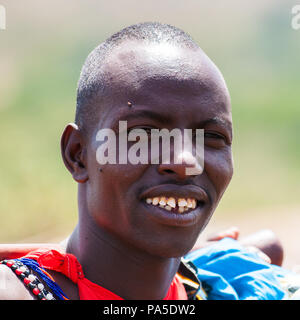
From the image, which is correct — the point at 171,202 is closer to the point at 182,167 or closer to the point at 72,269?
the point at 182,167

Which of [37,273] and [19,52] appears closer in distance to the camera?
[37,273]

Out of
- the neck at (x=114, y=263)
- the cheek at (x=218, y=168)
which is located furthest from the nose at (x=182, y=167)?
the neck at (x=114, y=263)

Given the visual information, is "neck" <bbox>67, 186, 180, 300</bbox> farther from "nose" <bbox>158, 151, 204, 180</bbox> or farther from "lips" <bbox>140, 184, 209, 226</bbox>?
"nose" <bbox>158, 151, 204, 180</bbox>

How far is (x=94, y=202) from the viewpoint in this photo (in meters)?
2.28

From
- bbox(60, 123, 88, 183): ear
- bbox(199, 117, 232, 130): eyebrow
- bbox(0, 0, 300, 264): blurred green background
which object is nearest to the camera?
bbox(199, 117, 232, 130): eyebrow

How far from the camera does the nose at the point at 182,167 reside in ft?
6.96

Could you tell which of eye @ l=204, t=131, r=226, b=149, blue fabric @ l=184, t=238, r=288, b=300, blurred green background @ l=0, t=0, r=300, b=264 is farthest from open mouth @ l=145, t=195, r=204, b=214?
blurred green background @ l=0, t=0, r=300, b=264

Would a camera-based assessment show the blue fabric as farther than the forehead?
Yes

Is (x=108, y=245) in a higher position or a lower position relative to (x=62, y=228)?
higher

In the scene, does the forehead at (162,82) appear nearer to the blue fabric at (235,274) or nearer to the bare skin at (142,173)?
the bare skin at (142,173)

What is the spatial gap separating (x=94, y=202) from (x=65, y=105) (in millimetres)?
7398

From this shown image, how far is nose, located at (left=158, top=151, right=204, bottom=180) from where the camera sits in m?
2.12

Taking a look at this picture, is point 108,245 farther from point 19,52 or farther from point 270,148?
point 19,52
